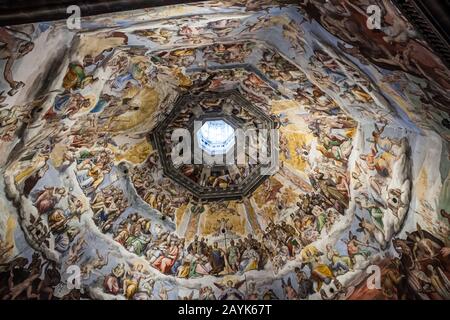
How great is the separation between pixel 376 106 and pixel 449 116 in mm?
1763

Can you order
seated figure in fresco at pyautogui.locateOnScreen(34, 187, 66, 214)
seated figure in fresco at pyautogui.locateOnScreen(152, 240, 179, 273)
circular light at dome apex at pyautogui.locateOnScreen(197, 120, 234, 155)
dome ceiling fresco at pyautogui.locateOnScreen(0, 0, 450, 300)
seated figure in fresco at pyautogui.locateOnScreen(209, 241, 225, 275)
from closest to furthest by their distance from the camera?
dome ceiling fresco at pyautogui.locateOnScreen(0, 0, 450, 300), seated figure in fresco at pyautogui.locateOnScreen(34, 187, 66, 214), seated figure in fresco at pyautogui.locateOnScreen(152, 240, 179, 273), seated figure in fresco at pyautogui.locateOnScreen(209, 241, 225, 275), circular light at dome apex at pyautogui.locateOnScreen(197, 120, 234, 155)

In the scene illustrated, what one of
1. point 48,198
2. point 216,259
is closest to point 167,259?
point 216,259

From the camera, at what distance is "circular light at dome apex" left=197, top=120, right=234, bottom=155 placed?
1268 centimetres

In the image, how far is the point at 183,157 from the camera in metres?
12.5

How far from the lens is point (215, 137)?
12984 millimetres

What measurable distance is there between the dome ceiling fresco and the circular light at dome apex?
0.06 metres

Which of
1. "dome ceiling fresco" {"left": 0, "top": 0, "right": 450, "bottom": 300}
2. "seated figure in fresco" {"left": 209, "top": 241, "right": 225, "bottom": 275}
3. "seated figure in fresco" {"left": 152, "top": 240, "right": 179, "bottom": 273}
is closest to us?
"dome ceiling fresco" {"left": 0, "top": 0, "right": 450, "bottom": 300}

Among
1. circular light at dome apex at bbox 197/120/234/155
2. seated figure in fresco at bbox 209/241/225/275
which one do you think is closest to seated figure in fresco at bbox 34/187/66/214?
circular light at dome apex at bbox 197/120/234/155

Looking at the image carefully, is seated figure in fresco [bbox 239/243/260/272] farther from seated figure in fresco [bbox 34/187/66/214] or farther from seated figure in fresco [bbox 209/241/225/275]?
seated figure in fresco [bbox 34/187/66/214]

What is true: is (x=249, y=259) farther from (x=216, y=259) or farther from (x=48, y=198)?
(x=48, y=198)

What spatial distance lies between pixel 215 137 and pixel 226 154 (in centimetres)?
61

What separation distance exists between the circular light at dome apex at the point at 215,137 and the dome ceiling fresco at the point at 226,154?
0.21 feet

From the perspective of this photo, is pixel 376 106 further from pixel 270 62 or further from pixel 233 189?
→ pixel 233 189
